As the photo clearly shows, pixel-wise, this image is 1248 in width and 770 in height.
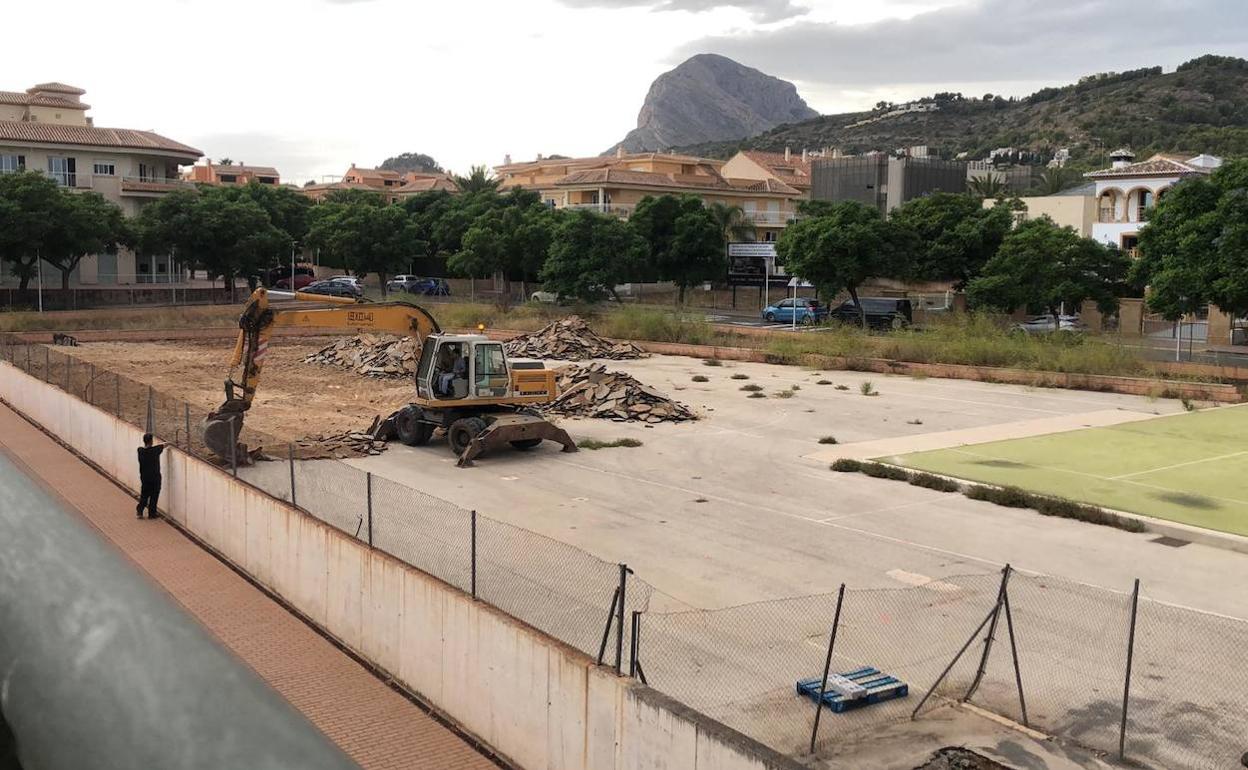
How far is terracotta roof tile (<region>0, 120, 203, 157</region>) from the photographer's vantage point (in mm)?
75875

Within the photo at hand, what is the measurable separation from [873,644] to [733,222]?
77849 millimetres

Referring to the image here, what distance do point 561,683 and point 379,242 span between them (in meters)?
72.9

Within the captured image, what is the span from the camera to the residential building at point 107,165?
250ft

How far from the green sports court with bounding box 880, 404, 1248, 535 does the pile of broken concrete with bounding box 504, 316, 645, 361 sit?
25.1m

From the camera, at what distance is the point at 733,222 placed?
8944 cm

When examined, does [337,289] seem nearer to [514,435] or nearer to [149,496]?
[514,435]

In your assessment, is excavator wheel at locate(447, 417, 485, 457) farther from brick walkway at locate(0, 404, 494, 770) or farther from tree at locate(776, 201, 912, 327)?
tree at locate(776, 201, 912, 327)

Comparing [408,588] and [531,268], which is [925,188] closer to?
[531,268]

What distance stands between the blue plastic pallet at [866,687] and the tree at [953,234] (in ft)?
172

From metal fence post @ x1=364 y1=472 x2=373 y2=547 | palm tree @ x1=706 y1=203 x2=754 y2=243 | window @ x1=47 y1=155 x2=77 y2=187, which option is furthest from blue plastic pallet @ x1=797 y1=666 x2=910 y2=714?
window @ x1=47 y1=155 x2=77 y2=187

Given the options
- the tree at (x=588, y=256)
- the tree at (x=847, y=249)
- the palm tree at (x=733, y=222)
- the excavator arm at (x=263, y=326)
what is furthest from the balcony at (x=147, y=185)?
the excavator arm at (x=263, y=326)

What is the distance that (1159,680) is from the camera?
1285 centimetres

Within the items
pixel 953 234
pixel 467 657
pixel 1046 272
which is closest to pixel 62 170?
pixel 953 234

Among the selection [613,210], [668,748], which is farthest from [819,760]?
[613,210]
